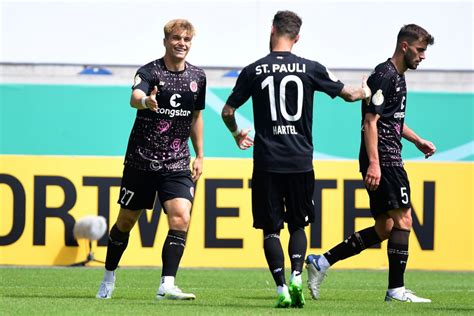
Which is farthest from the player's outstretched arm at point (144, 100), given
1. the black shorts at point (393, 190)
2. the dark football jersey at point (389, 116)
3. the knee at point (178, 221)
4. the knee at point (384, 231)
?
the knee at point (384, 231)

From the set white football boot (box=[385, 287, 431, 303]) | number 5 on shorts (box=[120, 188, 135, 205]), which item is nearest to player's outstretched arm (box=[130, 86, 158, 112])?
number 5 on shorts (box=[120, 188, 135, 205])

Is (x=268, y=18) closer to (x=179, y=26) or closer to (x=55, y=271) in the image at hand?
(x=55, y=271)

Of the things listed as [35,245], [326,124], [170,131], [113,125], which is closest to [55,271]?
[35,245]

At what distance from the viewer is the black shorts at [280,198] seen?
915 cm

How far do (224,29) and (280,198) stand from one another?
8.32 m

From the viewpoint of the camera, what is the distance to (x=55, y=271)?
1427 cm

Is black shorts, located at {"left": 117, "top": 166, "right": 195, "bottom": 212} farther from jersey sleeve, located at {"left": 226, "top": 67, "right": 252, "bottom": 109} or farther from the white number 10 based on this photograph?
the white number 10

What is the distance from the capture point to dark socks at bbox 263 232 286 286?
29.7 ft

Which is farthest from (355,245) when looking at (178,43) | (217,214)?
(217,214)

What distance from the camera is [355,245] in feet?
34.8

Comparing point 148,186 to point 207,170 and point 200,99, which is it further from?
point 207,170

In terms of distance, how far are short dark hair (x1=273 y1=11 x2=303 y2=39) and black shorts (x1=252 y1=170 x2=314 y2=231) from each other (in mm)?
1022

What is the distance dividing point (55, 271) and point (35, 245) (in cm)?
116

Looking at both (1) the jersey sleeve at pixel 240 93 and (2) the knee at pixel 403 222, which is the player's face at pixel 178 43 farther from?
(2) the knee at pixel 403 222
